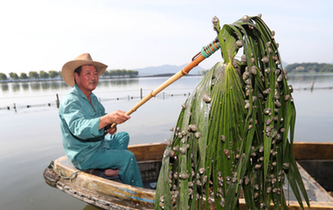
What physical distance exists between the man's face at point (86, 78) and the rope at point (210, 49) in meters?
2.49

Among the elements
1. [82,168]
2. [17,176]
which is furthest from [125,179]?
[17,176]

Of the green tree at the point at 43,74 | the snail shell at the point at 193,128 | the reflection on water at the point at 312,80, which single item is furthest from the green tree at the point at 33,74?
the snail shell at the point at 193,128

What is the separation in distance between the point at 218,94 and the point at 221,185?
2.04 feet

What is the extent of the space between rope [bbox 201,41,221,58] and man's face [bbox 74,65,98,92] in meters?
2.49

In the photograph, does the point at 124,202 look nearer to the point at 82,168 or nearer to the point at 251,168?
the point at 82,168

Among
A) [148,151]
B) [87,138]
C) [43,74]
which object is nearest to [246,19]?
[87,138]

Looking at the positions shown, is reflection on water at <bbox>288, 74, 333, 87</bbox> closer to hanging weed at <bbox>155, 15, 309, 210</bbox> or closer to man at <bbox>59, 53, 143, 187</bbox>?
man at <bbox>59, 53, 143, 187</bbox>

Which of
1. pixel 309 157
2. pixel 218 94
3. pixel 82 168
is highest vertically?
pixel 218 94

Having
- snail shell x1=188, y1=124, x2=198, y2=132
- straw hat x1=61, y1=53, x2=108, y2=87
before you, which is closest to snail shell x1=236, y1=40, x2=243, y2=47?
snail shell x1=188, y1=124, x2=198, y2=132

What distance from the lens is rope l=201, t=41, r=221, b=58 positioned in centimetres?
138

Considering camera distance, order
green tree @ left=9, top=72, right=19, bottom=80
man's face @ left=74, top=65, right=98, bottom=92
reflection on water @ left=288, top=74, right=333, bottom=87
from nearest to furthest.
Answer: man's face @ left=74, top=65, right=98, bottom=92 → reflection on water @ left=288, top=74, right=333, bottom=87 → green tree @ left=9, top=72, right=19, bottom=80

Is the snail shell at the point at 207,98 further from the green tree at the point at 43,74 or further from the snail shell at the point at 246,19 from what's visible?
the green tree at the point at 43,74

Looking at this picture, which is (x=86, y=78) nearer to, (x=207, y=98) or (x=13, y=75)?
(x=207, y=98)

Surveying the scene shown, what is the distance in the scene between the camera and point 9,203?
551 centimetres
